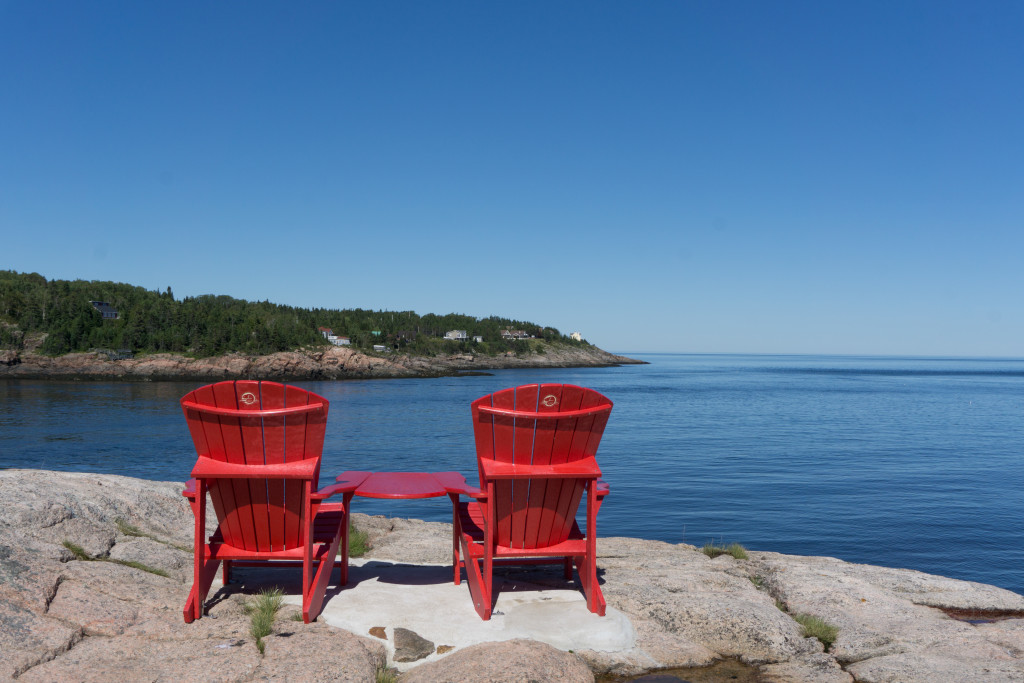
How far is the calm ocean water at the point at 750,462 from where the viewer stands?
12094 mm

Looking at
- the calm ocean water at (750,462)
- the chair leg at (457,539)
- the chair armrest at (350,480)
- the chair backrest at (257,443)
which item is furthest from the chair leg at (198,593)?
the calm ocean water at (750,462)

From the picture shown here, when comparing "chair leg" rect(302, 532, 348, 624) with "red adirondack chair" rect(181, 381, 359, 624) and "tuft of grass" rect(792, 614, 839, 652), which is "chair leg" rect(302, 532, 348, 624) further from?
"tuft of grass" rect(792, 614, 839, 652)

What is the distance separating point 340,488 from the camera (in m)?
4.84

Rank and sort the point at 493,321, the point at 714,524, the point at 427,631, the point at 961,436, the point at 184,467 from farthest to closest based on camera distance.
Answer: the point at 493,321 < the point at 961,436 < the point at 184,467 < the point at 714,524 < the point at 427,631

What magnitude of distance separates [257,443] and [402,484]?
120 cm

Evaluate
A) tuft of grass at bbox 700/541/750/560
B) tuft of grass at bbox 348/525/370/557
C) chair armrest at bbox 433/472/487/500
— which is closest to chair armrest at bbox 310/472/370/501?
chair armrest at bbox 433/472/487/500

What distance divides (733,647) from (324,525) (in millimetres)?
3139

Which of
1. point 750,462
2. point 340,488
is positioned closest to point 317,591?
point 340,488

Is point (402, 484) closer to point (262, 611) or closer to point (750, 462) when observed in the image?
point (262, 611)

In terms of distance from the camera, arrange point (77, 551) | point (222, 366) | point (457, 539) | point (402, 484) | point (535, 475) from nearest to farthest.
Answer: point (535, 475)
point (77, 551)
point (402, 484)
point (457, 539)
point (222, 366)

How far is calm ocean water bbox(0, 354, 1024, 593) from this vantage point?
1209 centimetres

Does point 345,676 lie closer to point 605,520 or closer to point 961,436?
point 605,520

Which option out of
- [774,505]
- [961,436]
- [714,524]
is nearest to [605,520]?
[714,524]

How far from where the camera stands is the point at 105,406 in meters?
41.8
